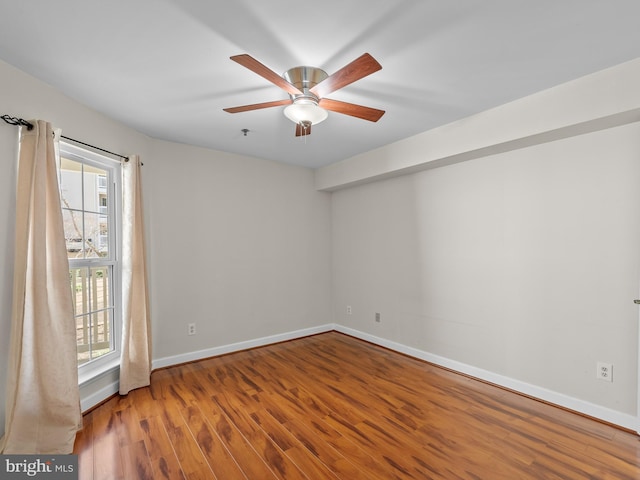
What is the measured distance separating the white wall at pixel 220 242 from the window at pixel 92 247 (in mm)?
207

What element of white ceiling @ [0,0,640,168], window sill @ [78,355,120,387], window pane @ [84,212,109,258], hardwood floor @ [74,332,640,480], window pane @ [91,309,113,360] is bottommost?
hardwood floor @ [74,332,640,480]

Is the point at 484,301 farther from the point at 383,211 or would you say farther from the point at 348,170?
the point at 348,170

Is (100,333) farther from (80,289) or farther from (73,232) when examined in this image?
(73,232)

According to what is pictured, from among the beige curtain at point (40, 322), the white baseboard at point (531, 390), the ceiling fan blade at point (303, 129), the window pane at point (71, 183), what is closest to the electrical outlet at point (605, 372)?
the white baseboard at point (531, 390)

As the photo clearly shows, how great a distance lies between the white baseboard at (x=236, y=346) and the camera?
3.46 m

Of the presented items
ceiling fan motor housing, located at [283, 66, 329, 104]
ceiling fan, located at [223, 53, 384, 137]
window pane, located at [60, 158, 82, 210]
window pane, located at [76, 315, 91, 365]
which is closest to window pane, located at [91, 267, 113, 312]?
window pane, located at [76, 315, 91, 365]

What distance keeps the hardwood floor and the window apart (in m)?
0.54

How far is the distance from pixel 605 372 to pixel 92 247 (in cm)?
421

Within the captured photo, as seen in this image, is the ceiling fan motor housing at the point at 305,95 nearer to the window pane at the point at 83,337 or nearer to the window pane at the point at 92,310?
the window pane at the point at 92,310

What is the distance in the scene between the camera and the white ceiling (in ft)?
5.05

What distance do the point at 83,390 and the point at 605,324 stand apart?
4.03 m

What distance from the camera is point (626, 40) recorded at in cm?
179

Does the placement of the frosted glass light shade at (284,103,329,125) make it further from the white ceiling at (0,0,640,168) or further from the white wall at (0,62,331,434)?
the white wall at (0,62,331,434)

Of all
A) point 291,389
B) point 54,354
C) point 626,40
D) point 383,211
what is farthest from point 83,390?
point 626,40
